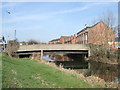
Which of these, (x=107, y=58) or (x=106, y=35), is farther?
(x=106, y=35)

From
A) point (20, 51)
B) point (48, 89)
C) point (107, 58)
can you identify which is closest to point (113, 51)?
point (107, 58)

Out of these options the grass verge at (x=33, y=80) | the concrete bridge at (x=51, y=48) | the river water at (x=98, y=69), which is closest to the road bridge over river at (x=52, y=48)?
the concrete bridge at (x=51, y=48)

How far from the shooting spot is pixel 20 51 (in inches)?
1714

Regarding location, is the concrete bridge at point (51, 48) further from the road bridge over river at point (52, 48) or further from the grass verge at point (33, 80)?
the grass verge at point (33, 80)

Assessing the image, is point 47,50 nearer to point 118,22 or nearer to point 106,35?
point 106,35

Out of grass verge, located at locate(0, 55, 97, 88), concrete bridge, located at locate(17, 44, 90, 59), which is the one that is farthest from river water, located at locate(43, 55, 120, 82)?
grass verge, located at locate(0, 55, 97, 88)

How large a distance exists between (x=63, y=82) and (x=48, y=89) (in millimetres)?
2771

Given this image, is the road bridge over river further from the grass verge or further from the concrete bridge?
the grass verge

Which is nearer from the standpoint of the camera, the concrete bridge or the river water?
the river water

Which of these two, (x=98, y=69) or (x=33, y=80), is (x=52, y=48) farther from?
(x=33, y=80)

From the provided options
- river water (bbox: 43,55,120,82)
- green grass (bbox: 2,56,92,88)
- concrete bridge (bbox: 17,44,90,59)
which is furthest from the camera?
concrete bridge (bbox: 17,44,90,59)

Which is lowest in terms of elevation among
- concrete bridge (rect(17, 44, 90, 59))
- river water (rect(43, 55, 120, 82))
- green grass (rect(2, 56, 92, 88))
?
river water (rect(43, 55, 120, 82))

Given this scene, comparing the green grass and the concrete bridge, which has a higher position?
the concrete bridge

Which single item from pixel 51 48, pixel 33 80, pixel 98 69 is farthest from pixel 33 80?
pixel 51 48
